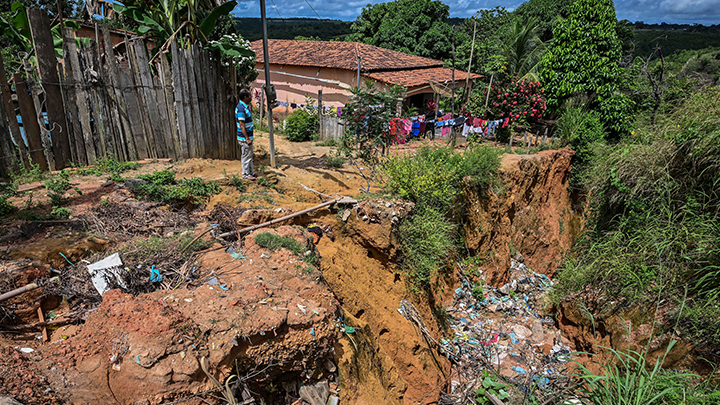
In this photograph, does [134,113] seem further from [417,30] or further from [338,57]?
[417,30]

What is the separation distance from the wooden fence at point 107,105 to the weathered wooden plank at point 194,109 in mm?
16

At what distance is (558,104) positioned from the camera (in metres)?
11.7

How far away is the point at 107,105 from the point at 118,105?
14cm

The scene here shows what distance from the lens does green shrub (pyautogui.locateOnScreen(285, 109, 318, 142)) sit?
442 inches

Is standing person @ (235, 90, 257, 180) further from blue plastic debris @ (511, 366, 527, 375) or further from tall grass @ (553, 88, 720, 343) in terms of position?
tall grass @ (553, 88, 720, 343)

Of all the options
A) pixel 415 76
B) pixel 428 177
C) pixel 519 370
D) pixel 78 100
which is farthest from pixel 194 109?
A: pixel 415 76

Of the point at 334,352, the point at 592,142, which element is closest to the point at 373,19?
the point at 592,142

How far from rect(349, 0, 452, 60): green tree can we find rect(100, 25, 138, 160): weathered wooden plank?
2015cm

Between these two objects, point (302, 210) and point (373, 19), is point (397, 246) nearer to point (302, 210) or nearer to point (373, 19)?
point (302, 210)

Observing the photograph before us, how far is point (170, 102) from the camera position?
6008mm

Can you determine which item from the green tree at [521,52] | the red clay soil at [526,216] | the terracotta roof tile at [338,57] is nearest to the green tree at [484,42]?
the green tree at [521,52]

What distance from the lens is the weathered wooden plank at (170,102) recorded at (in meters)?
5.85

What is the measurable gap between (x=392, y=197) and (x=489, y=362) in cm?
301

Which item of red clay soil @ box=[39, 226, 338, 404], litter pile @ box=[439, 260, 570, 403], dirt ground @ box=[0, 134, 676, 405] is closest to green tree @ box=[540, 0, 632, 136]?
litter pile @ box=[439, 260, 570, 403]
